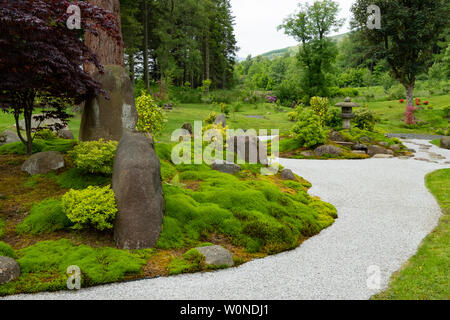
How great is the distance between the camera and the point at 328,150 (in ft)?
50.2

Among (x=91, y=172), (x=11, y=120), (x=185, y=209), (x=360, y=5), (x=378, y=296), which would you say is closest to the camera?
(x=378, y=296)

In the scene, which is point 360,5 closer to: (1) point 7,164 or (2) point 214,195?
(2) point 214,195

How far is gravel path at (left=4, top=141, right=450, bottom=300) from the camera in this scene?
4.57m

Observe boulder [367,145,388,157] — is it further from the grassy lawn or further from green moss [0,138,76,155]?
green moss [0,138,76,155]

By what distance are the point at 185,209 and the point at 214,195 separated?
1008 mm

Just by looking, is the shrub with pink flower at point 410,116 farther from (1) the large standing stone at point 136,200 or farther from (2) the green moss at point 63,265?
(2) the green moss at point 63,265

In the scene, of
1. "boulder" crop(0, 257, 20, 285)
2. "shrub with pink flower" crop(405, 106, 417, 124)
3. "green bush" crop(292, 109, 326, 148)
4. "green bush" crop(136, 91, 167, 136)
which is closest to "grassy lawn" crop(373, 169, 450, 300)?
"boulder" crop(0, 257, 20, 285)

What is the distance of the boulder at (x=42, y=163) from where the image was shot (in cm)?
752

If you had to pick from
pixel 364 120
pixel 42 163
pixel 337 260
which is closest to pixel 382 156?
pixel 364 120

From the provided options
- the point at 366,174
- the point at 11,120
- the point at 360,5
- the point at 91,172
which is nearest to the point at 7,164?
the point at 91,172

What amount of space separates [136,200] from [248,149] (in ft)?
21.3

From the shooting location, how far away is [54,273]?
4750mm

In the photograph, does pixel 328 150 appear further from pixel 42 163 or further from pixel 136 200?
pixel 42 163

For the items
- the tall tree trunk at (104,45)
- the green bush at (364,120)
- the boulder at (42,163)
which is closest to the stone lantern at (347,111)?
the green bush at (364,120)
